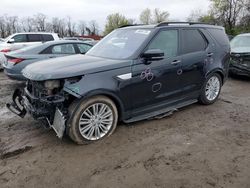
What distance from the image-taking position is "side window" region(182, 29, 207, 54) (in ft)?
15.7

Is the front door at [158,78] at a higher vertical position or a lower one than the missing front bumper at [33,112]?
higher

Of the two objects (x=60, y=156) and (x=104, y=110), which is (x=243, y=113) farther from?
(x=60, y=156)

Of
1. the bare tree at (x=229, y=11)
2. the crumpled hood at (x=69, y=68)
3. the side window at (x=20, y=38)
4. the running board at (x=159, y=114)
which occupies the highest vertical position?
the bare tree at (x=229, y=11)

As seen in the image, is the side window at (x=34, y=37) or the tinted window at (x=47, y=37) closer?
the side window at (x=34, y=37)

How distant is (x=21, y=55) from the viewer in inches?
270

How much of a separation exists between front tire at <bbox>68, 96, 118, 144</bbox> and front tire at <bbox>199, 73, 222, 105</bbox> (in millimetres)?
2287

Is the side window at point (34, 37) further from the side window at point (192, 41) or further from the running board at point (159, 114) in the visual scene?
the running board at point (159, 114)

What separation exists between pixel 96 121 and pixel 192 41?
2.56 meters

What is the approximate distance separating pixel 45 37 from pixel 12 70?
6328 millimetres

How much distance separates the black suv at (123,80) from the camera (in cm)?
355

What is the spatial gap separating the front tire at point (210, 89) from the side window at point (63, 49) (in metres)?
4.34

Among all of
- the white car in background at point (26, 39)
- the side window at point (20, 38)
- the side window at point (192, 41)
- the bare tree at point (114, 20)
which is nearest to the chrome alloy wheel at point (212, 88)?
the side window at point (192, 41)

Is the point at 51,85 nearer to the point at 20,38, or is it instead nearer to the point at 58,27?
the point at 20,38

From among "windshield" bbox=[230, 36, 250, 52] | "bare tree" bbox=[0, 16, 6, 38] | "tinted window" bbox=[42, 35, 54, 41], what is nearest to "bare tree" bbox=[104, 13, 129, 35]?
"bare tree" bbox=[0, 16, 6, 38]
